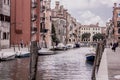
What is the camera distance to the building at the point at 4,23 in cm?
7725

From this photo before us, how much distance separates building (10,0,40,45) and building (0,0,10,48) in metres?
3.81

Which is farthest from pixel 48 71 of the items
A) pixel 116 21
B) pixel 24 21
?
pixel 116 21

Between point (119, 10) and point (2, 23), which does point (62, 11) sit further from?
point (2, 23)

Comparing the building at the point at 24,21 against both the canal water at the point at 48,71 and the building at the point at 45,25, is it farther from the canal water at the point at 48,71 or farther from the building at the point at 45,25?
the canal water at the point at 48,71

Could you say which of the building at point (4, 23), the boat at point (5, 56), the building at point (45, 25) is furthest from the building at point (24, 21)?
the boat at point (5, 56)

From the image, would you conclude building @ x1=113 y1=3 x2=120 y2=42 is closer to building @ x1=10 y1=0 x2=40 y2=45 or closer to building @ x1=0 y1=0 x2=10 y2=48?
building @ x1=10 y1=0 x2=40 y2=45

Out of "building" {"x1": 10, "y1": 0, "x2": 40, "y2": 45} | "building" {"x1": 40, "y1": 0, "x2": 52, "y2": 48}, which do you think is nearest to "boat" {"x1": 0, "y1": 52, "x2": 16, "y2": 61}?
"building" {"x1": 10, "y1": 0, "x2": 40, "y2": 45}

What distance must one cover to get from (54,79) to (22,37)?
6167 centimetres

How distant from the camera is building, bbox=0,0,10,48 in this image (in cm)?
7725

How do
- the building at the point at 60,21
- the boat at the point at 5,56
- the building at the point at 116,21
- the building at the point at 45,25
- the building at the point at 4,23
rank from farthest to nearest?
the building at the point at 60,21 → the building at the point at 116,21 → the building at the point at 45,25 → the building at the point at 4,23 → the boat at the point at 5,56

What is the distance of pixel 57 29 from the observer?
172375 mm

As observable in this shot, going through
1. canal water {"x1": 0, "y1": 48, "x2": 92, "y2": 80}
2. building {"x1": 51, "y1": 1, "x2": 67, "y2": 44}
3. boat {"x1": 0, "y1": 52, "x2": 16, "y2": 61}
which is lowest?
building {"x1": 51, "y1": 1, "x2": 67, "y2": 44}

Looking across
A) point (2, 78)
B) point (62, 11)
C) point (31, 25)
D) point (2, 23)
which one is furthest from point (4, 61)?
point (62, 11)

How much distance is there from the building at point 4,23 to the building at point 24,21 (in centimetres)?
381
